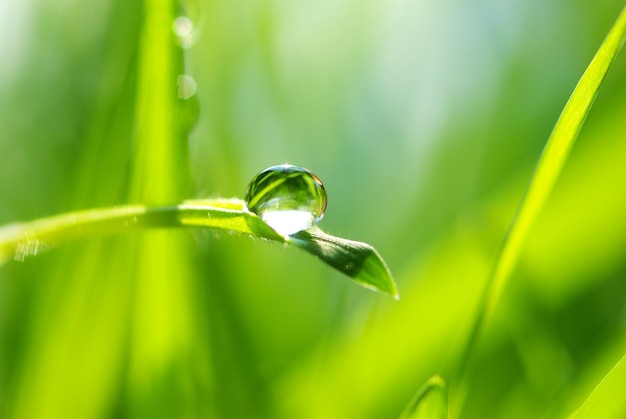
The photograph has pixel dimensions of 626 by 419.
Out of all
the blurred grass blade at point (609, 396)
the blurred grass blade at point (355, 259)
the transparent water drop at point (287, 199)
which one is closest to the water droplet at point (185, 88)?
the transparent water drop at point (287, 199)

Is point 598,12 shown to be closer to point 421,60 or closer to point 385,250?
point 421,60

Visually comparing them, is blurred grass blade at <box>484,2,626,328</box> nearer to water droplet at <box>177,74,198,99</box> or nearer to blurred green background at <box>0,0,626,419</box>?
blurred green background at <box>0,0,626,419</box>

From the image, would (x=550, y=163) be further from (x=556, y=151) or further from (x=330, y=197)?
(x=330, y=197)

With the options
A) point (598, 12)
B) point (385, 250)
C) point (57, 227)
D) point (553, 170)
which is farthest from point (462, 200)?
point (57, 227)

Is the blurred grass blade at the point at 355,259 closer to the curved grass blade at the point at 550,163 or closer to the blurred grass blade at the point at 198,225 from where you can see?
the blurred grass blade at the point at 198,225

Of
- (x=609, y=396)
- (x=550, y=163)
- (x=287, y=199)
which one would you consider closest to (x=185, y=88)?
(x=287, y=199)

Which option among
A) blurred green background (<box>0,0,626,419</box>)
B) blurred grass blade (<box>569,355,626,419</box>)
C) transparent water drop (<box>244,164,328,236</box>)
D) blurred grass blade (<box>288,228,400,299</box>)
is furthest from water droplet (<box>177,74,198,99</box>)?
A: blurred grass blade (<box>569,355,626,419</box>)
